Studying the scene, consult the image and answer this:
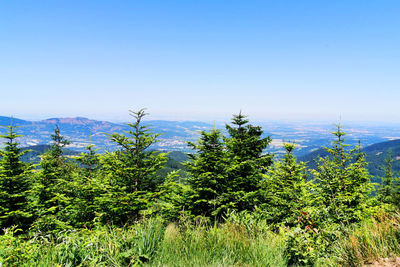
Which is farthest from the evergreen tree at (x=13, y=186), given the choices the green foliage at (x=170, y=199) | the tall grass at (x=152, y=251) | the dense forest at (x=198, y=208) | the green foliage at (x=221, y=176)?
the tall grass at (x=152, y=251)

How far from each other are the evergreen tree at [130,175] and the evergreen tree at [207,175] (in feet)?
7.14

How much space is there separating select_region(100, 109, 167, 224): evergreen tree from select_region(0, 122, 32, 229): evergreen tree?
6097 millimetres

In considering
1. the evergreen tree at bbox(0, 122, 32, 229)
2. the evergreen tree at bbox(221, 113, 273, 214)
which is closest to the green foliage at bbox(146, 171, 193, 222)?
the evergreen tree at bbox(221, 113, 273, 214)

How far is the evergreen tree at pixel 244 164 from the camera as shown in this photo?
1173 cm

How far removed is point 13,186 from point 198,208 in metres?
11.4

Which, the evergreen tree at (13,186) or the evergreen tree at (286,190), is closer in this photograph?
the evergreen tree at (286,190)

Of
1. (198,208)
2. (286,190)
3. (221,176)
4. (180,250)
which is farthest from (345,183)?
(180,250)

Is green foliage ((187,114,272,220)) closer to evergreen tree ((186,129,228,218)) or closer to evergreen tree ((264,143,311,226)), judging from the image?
evergreen tree ((186,129,228,218))

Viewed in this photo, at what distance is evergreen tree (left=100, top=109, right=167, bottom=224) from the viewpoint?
9141 millimetres

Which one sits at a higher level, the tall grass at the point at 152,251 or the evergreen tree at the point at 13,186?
the tall grass at the point at 152,251

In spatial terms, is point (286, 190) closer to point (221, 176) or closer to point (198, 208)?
point (221, 176)

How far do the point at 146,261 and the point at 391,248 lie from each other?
377 cm

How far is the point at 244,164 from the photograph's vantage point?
1288cm

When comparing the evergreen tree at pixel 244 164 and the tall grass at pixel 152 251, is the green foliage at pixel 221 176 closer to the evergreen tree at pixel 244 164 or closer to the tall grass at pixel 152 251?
the evergreen tree at pixel 244 164
